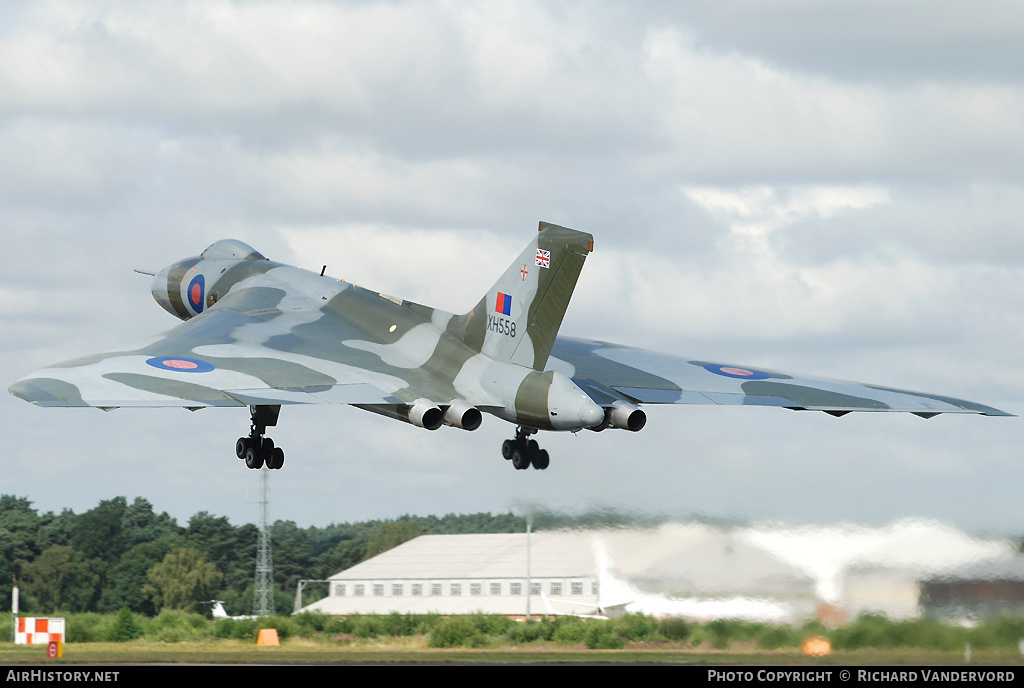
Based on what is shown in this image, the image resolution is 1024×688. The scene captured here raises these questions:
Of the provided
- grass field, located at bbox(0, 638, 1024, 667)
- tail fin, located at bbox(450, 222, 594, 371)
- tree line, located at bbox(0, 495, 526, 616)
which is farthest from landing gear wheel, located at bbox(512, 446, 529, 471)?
tree line, located at bbox(0, 495, 526, 616)

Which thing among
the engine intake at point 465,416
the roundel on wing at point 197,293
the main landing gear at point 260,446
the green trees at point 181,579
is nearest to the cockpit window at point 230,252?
the roundel on wing at point 197,293

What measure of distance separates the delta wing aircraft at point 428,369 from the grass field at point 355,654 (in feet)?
16.8

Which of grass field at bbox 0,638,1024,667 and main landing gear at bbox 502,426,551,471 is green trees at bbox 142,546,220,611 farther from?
main landing gear at bbox 502,426,551,471

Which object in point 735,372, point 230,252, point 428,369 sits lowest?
point 428,369

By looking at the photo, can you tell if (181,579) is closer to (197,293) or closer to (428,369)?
(197,293)

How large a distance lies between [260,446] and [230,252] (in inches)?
324

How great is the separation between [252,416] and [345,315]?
3354 mm

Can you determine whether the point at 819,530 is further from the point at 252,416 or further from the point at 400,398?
the point at 252,416

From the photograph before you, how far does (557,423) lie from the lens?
2755 cm

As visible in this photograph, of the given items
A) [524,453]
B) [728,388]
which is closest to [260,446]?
[524,453]

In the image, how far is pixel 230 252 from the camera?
39.2m
